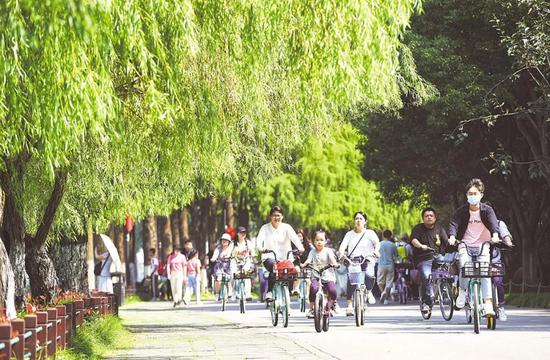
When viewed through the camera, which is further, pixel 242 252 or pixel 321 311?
pixel 242 252

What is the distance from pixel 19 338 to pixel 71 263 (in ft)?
47.2

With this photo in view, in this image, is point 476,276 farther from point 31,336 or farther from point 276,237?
point 31,336

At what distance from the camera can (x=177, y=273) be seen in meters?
39.2

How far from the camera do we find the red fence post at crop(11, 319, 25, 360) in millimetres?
10312

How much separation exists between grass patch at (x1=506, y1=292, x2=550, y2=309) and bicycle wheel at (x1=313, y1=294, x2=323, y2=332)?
1033cm

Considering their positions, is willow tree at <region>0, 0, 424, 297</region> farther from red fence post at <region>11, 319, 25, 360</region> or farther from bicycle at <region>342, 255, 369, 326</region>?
bicycle at <region>342, 255, 369, 326</region>

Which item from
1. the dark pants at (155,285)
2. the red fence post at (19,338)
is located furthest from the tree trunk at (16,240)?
the dark pants at (155,285)

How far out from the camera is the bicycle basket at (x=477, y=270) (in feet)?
57.9

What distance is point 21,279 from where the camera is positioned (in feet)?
61.9

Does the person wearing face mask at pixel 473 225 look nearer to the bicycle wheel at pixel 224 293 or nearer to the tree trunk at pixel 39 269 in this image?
the tree trunk at pixel 39 269

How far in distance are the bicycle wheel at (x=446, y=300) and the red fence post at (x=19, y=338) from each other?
1101cm

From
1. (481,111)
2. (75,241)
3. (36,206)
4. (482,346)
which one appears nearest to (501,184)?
(481,111)

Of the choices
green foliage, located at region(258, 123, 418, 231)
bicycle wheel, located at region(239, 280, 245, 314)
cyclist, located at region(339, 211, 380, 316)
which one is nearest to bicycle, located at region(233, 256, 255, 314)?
bicycle wheel, located at region(239, 280, 245, 314)

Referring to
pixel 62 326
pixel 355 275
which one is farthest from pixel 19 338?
pixel 355 275
